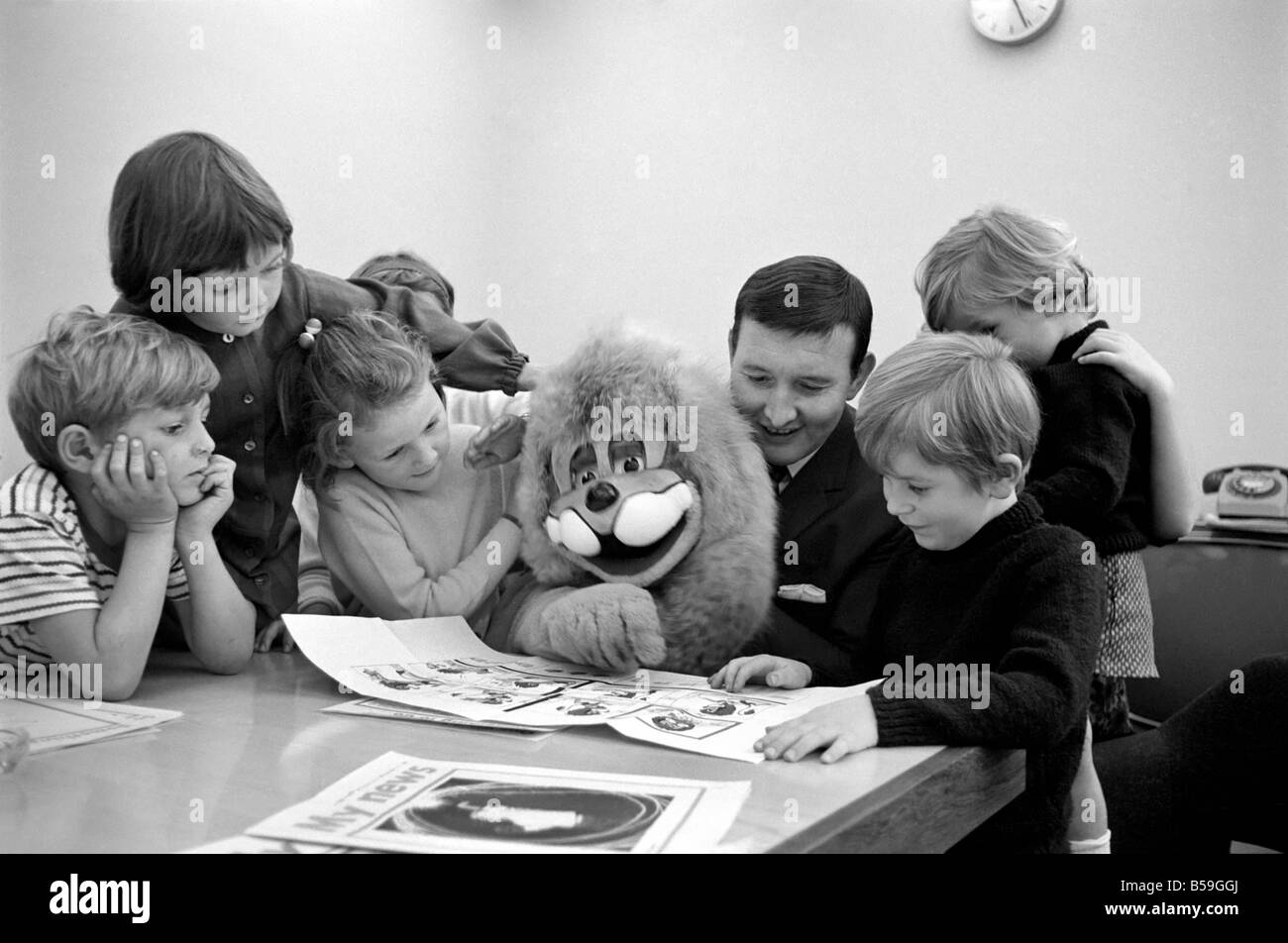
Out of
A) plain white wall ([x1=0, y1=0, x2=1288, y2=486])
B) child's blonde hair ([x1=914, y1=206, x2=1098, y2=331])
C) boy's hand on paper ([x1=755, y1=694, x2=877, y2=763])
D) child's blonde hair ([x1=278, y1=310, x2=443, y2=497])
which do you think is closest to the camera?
boy's hand on paper ([x1=755, y1=694, x2=877, y2=763])

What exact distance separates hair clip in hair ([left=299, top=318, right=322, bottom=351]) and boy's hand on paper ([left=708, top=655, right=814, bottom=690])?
2.16 ft

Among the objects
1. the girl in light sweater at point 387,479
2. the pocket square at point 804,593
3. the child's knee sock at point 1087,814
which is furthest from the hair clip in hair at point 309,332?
the child's knee sock at point 1087,814

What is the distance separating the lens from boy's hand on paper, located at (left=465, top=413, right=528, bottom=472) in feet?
4.33

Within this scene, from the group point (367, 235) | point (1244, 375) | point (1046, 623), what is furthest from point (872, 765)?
point (367, 235)

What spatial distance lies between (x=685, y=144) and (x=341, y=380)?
206cm

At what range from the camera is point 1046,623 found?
92 cm

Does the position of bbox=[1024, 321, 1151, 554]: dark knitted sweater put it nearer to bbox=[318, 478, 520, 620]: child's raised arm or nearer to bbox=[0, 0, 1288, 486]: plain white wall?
bbox=[318, 478, 520, 620]: child's raised arm

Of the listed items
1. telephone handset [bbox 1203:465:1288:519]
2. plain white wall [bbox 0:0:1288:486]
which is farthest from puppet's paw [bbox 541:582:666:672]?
telephone handset [bbox 1203:465:1288:519]

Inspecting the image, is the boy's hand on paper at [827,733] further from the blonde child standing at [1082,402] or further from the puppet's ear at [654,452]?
the blonde child standing at [1082,402]

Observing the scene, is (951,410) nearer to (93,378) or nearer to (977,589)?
(977,589)

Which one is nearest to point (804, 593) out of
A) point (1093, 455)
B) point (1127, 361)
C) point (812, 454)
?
point (812, 454)

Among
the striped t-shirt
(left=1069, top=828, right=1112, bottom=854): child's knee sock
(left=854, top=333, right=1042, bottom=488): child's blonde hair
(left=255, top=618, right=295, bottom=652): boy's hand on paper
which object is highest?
(left=854, top=333, right=1042, bottom=488): child's blonde hair

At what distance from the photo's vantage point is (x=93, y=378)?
105 cm
